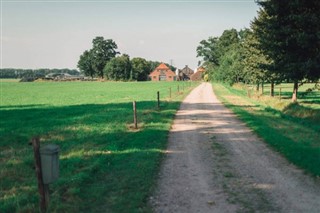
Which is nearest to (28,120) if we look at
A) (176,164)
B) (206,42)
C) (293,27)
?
(176,164)

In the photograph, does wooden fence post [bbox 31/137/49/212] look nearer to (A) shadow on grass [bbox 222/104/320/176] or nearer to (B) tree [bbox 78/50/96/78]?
(A) shadow on grass [bbox 222/104/320/176]

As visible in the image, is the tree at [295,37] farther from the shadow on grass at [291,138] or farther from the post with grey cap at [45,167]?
the post with grey cap at [45,167]

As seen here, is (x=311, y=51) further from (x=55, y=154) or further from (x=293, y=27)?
(x=55, y=154)

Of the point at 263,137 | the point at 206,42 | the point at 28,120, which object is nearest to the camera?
the point at 263,137

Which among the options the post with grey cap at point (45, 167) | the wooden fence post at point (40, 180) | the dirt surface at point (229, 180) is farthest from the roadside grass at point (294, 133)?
the wooden fence post at point (40, 180)

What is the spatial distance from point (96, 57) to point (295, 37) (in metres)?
136

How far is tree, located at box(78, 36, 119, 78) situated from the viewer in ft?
484

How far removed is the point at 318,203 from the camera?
7.05m

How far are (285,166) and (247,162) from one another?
1.14m

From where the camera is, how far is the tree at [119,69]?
13088cm

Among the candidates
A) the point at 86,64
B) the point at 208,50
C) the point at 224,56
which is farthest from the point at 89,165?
the point at 86,64

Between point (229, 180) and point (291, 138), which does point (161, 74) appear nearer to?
point (291, 138)

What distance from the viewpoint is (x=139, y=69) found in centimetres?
14212

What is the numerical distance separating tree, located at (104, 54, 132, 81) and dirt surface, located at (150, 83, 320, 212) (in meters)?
119
